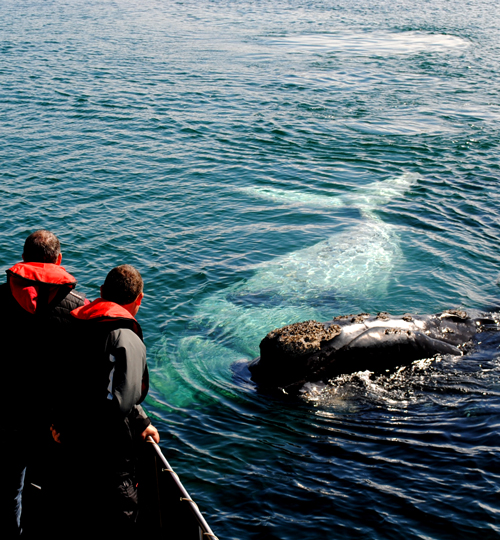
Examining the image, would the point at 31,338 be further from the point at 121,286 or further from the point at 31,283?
the point at 121,286

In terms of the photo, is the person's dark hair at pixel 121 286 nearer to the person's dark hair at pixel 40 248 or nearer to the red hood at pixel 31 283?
the red hood at pixel 31 283

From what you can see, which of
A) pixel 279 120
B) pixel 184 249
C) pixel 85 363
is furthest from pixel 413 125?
pixel 85 363

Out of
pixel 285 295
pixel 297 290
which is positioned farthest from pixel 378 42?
pixel 285 295

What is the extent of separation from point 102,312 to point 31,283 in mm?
789

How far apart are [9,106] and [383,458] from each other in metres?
21.3

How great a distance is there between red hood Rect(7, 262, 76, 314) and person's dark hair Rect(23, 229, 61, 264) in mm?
174

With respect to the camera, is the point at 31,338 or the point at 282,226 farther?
the point at 282,226

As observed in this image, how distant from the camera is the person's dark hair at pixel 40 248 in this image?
210 inches

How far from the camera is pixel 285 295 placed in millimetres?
12258

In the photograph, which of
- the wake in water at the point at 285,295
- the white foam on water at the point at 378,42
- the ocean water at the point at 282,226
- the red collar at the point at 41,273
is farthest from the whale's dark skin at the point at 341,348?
the white foam on water at the point at 378,42

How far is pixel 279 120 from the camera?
2383 cm

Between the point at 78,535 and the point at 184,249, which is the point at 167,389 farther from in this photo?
the point at 184,249

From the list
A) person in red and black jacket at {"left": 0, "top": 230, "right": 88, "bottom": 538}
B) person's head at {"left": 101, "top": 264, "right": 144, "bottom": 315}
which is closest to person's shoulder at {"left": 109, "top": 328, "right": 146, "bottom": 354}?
person's head at {"left": 101, "top": 264, "right": 144, "bottom": 315}

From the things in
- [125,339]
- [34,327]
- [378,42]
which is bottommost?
[34,327]
